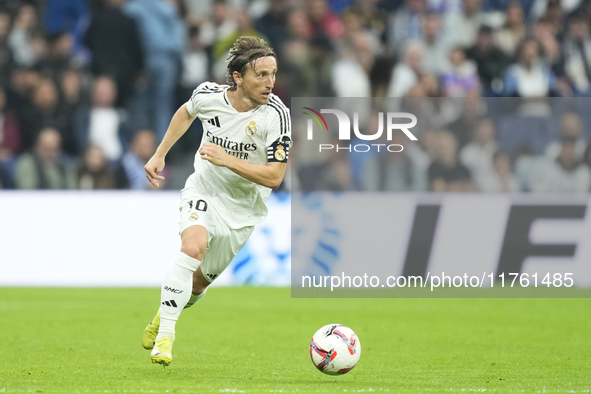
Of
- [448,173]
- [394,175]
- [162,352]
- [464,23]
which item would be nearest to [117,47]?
[394,175]

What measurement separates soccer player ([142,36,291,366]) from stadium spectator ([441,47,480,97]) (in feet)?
30.6

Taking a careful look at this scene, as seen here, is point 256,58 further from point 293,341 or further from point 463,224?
point 463,224

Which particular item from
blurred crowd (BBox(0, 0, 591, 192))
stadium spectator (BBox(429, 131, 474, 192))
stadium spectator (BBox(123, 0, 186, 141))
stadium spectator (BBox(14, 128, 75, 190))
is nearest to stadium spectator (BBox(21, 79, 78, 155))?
blurred crowd (BBox(0, 0, 591, 192))

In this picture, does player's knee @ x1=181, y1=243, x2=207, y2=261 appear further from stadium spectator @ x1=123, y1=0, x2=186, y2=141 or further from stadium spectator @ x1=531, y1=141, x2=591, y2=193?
stadium spectator @ x1=123, y1=0, x2=186, y2=141

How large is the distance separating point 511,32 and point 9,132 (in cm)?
885

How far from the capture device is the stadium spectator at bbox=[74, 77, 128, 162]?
1546cm

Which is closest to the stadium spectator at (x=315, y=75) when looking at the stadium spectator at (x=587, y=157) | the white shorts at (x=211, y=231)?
the stadium spectator at (x=587, y=157)

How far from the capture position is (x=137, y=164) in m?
15.0

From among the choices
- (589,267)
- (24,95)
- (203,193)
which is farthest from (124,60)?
(203,193)

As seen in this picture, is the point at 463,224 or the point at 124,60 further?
the point at 124,60

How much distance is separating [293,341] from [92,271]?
563 cm

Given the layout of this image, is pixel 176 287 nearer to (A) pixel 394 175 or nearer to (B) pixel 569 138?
(A) pixel 394 175

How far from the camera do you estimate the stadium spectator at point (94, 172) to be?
14.6 metres

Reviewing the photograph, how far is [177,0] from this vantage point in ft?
55.9
